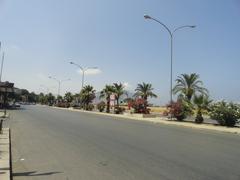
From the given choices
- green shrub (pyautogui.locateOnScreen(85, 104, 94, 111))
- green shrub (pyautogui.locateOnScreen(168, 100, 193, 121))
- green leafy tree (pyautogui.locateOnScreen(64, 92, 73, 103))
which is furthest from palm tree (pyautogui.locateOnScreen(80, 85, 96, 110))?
green shrub (pyautogui.locateOnScreen(168, 100, 193, 121))

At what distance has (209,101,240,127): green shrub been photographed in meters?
34.0

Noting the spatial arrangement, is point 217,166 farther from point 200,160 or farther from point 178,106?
point 178,106

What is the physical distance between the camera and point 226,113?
112 ft

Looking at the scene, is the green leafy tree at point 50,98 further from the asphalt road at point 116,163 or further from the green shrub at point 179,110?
the asphalt road at point 116,163

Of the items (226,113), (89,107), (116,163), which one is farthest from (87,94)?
(116,163)

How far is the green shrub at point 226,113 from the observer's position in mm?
34000

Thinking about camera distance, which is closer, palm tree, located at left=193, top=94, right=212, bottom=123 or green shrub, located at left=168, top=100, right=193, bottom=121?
palm tree, located at left=193, top=94, right=212, bottom=123

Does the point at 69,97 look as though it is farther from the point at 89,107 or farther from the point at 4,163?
the point at 4,163

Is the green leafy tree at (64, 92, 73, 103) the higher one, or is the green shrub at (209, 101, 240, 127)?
the green leafy tree at (64, 92, 73, 103)

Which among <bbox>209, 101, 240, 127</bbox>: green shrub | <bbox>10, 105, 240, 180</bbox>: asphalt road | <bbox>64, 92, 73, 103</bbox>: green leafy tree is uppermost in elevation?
<bbox>64, 92, 73, 103</bbox>: green leafy tree

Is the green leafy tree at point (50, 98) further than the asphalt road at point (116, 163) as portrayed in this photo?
Yes

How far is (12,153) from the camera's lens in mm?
13328

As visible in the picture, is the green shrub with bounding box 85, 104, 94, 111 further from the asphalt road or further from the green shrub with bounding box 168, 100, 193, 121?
the asphalt road

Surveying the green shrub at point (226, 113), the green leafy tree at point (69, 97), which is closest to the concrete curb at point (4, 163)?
the green shrub at point (226, 113)
